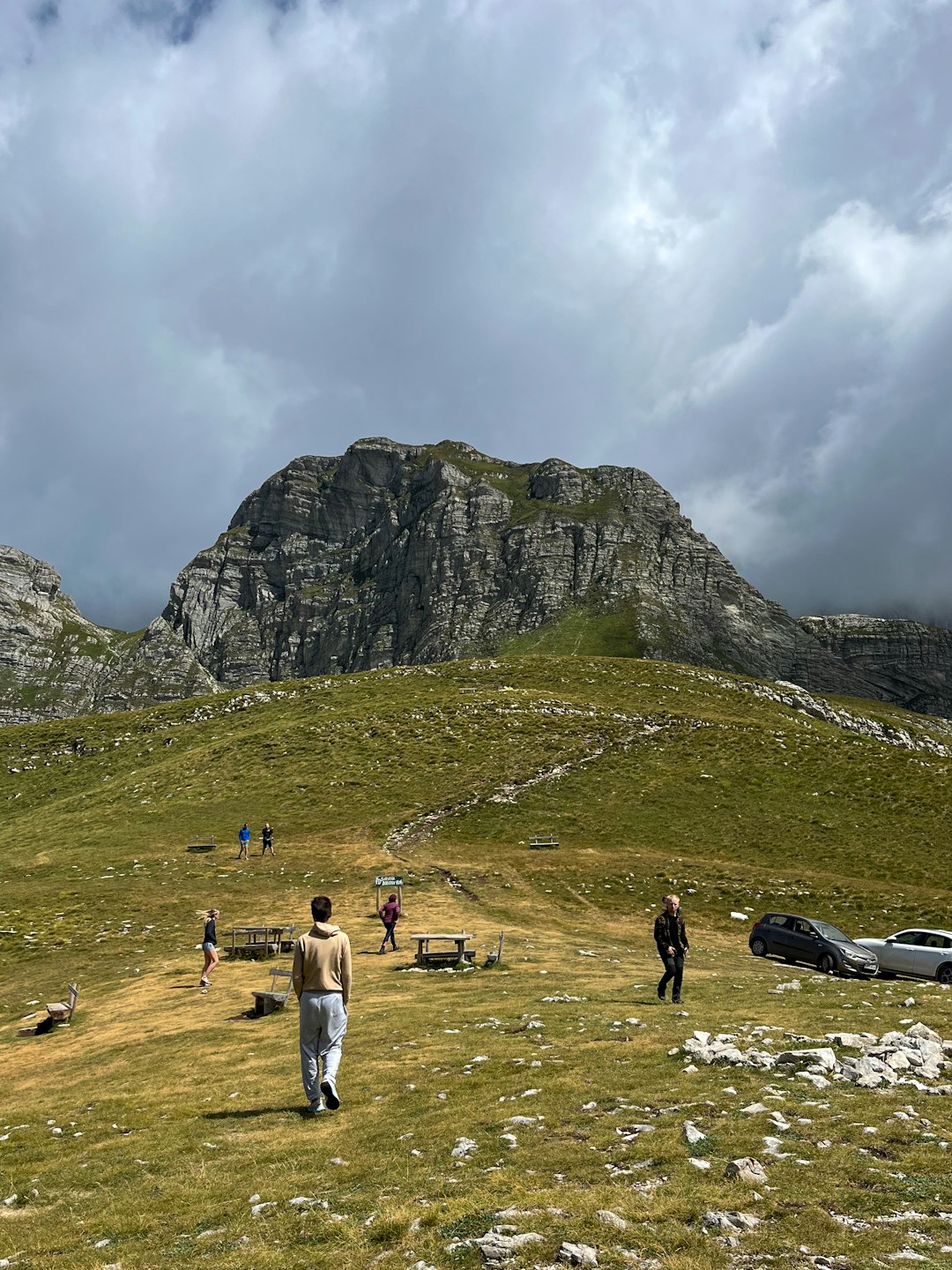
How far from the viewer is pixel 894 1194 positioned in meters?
7.75

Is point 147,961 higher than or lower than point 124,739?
lower

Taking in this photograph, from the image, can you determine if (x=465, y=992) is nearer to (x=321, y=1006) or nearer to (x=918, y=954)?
(x=321, y=1006)

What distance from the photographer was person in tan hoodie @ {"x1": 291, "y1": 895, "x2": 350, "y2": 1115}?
12.9 metres

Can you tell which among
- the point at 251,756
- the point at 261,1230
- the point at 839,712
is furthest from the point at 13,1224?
the point at 839,712

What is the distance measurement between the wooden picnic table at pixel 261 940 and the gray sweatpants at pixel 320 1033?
2174 centimetres

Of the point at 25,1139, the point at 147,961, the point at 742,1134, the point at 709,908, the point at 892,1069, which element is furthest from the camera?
the point at 709,908

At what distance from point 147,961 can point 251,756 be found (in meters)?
41.6

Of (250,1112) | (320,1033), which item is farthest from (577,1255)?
(250,1112)

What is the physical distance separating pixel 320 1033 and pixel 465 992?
37.9ft

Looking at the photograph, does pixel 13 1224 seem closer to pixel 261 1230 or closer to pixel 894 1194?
pixel 261 1230

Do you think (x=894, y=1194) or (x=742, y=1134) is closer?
(x=894, y=1194)

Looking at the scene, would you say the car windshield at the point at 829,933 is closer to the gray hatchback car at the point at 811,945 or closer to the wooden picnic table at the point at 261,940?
the gray hatchback car at the point at 811,945

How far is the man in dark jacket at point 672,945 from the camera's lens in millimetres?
20281

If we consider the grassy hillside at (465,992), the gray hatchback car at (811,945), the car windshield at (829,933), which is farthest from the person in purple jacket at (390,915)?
the car windshield at (829,933)
